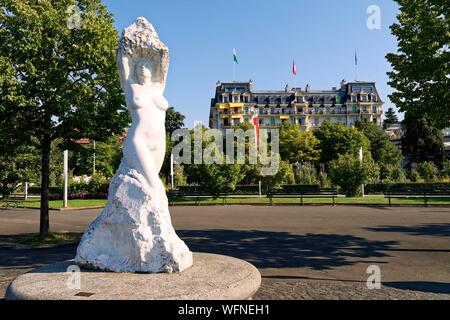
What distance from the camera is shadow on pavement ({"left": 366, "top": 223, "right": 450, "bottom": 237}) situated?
A: 527 inches

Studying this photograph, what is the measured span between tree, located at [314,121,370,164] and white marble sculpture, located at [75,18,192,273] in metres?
55.3

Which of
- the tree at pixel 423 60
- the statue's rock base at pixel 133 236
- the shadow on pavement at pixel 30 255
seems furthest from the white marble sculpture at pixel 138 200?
the tree at pixel 423 60

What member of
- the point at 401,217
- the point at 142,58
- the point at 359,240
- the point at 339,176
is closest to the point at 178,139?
the point at 339,176

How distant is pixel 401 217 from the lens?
1812 cm

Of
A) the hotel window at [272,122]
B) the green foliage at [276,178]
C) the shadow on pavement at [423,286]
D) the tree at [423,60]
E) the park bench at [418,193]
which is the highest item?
the hotel window at [272,122]

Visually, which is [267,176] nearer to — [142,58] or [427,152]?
[142,58]

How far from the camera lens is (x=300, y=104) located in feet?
292

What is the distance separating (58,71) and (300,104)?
80515 mm

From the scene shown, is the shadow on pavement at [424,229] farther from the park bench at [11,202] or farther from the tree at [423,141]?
the tree at [423,141]

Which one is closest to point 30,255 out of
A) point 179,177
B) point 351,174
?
point 351,174

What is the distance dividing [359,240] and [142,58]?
30.9 ft

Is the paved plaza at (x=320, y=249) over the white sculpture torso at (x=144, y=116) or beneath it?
beneath

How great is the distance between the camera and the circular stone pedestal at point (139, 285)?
4539mm

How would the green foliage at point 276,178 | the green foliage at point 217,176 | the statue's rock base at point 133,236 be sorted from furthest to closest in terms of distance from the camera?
the green foliage at point 276,178 < the green foliage at point 217,176 < the statue's rock base at point 133,236
